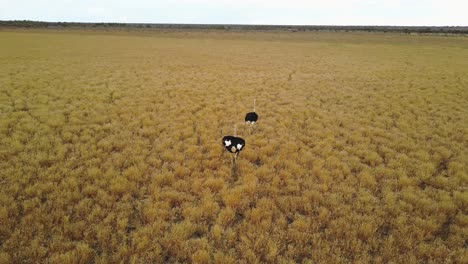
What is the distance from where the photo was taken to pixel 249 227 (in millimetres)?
5246

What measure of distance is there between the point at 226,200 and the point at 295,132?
502 cm

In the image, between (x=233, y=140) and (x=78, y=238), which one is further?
(x=233, y=140)

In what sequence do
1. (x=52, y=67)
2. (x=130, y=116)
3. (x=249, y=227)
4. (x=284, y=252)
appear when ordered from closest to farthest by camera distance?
(x=284, y=252), (x=249, y=227), (x=130, y=116), (x=52, y=67)

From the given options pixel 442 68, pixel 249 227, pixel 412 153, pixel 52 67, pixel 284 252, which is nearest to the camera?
pixel 284 252

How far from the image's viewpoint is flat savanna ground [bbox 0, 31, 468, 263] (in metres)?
4.79

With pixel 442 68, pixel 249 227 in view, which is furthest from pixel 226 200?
pixel 442 68

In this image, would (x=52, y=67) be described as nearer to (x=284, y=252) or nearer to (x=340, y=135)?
(x=340, y=135)

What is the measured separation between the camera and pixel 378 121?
11523 mm

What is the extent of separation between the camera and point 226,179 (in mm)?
6938

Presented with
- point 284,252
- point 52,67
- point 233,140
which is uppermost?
point 52,67

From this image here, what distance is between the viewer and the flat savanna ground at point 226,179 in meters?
4.79

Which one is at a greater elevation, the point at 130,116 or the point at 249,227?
the point at 130,116

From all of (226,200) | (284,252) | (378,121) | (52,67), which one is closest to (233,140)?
(226,200)

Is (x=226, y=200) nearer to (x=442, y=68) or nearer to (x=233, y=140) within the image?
(x=233, y=140)
